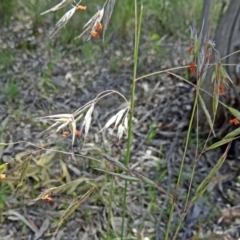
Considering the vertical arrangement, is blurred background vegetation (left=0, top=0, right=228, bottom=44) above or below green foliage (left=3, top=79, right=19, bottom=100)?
above

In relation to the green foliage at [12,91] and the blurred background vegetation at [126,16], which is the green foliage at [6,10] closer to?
the blurred background vegetation at [126,16]

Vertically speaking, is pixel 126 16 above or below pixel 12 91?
above

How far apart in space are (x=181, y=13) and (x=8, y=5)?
92 cm

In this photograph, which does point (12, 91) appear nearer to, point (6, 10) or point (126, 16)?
point (6, 10)

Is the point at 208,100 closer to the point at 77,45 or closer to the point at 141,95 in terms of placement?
the point at 141,95

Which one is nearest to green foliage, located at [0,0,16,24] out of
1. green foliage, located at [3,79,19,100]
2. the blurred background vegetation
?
the blurred background vegetation

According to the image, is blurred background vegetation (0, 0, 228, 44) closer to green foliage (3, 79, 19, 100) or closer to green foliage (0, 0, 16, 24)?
green foliage (0, 0, 16, 24)

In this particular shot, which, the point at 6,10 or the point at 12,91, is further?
the point at 6,10

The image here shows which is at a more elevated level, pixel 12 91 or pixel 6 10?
pixel 6 10

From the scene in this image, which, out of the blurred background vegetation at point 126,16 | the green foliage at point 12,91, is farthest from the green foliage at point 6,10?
the green foliage at point 12,91

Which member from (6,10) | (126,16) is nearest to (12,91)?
(6,10)

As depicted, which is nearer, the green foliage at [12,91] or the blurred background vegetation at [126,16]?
the green foliage at [12,91]

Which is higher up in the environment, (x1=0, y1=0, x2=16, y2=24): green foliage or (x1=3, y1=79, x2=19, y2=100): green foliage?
(x1=0, y1=0, x2=16, y2=24): green foliage

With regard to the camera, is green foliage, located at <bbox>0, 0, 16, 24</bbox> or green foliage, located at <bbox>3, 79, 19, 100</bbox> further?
green foliage, located at <bbox>0, 0, 16, 24</bbox>
